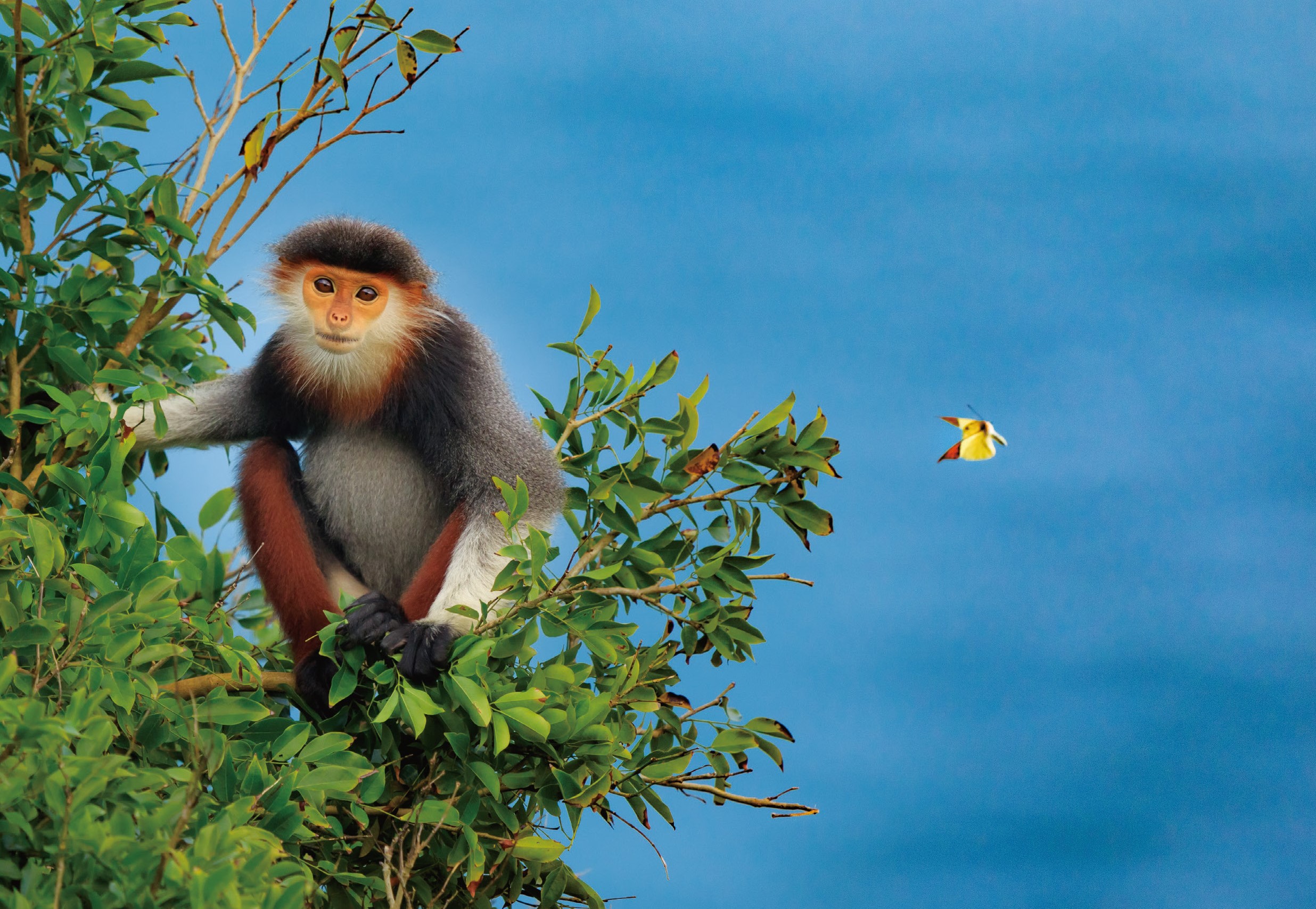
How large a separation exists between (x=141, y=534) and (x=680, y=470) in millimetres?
1123

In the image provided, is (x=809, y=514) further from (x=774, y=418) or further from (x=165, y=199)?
(x=165, y=199)

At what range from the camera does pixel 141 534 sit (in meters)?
2.29

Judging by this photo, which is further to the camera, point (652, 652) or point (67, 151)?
point (67, 151)

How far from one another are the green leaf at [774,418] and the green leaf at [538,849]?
972 mm

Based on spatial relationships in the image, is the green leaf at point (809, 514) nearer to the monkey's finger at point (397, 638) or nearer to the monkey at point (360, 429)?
the monkey at point (360, 429)

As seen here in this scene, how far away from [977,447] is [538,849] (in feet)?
5.18

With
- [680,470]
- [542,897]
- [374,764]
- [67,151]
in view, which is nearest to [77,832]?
[374,764]

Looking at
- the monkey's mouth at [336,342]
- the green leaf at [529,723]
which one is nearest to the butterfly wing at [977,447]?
the green leaf at [529,723]

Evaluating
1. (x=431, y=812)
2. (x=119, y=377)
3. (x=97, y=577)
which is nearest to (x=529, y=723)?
(x=431, y=812)

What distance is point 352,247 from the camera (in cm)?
321

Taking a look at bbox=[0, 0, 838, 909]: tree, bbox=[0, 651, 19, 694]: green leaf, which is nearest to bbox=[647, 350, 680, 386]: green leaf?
bbox=[0, 0, 838, 909]: tree

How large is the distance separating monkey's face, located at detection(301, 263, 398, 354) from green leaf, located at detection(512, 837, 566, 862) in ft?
4.64

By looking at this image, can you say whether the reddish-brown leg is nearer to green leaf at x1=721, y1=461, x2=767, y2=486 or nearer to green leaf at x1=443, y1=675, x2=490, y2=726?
green leaf at x1=443, y1=675, x2=490, y2=726

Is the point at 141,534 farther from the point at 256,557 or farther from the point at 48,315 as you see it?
the point at 48,315
